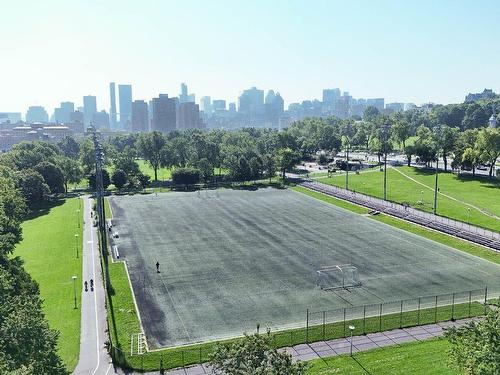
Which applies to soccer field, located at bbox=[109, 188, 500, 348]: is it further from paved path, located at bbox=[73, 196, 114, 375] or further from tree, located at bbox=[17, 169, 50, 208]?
tree, located at bbox=[17, 169, 50, 208]

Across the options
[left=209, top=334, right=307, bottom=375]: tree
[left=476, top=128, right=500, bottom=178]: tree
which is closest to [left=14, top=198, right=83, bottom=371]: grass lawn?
[left=209, top=334, right=307, bottom=375]: tree

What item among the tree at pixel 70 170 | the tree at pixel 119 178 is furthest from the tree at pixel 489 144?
the tree at pixel 70 170

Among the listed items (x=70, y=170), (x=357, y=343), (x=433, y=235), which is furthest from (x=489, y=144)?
(x=70, y=170)

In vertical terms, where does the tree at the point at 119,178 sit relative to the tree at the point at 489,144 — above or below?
below

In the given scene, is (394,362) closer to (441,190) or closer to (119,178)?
(441,190)

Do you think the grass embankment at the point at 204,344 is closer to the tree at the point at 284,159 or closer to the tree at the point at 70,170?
the tree at the point at 70,170

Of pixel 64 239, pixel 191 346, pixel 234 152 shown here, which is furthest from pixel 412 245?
pixel 234 152
